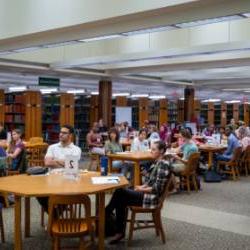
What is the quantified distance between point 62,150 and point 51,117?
12.3 metres

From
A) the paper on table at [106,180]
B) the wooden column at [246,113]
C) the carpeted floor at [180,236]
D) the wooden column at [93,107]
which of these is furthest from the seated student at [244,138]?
the wooden column at [246,113]

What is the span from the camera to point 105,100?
14.5m

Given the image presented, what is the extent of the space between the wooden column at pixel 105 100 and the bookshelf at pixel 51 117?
3.78m

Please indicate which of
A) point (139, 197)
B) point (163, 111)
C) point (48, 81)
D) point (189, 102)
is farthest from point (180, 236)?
point (163, 111)

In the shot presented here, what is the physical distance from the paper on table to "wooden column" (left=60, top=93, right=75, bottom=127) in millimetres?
13239

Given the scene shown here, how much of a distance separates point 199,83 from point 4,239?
13.1 meters

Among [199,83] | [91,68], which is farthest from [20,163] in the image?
[199,83]

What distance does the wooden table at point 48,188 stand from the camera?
13.8 feet

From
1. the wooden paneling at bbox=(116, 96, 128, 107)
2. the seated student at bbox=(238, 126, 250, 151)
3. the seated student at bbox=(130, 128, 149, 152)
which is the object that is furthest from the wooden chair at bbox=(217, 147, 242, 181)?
the wooden paneling at bbox=(116, 96, 128, 107)

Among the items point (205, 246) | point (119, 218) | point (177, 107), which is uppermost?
point (177, 107)

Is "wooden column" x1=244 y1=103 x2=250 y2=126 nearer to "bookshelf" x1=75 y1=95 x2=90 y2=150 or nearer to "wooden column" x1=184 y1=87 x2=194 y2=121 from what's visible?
"wooden column" x1=184 y1=87 x2=194 y2=121

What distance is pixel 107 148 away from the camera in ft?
30.0

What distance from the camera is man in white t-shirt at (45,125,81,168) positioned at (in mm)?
6040

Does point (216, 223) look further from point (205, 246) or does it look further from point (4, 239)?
point (4, 239)
